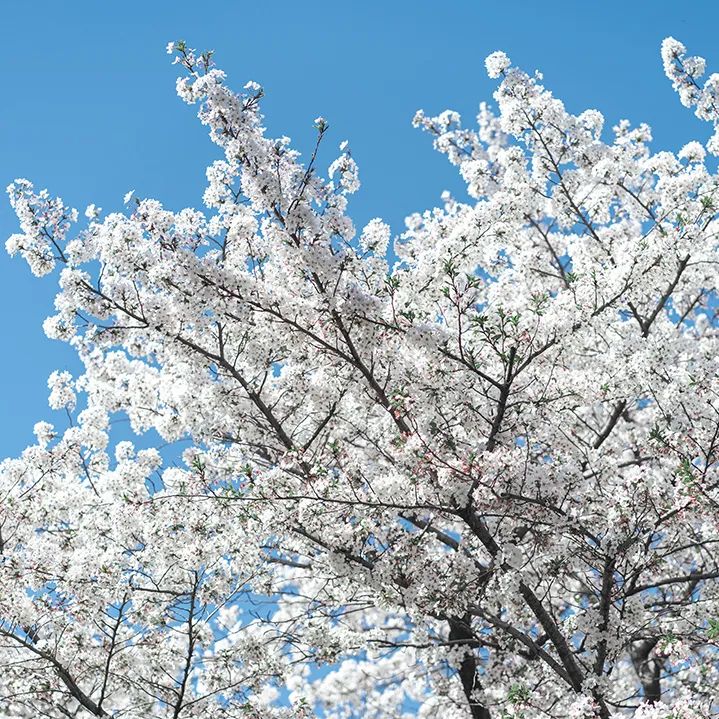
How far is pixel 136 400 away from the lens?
37.3 feet

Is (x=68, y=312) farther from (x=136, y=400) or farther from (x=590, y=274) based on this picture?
(x=590, y=274)

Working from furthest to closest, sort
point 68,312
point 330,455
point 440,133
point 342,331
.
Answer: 1. point 440,133
2. point 330,455
3. point 68,312
4. point 342,331

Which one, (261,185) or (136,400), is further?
(136,400)

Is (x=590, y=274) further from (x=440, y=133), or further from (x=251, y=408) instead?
(x=440, y=133)

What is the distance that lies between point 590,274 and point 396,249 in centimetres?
270

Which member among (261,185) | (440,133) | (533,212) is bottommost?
(261,185)

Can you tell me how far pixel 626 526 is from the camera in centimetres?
711

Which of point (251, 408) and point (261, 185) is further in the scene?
point (251, 408)

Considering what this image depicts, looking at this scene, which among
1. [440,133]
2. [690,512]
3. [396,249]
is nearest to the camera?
[690,512]

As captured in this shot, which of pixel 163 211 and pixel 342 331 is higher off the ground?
pixel 163 211

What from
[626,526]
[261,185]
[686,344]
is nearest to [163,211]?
[261,185]

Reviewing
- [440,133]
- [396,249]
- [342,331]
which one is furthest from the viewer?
[440,133]

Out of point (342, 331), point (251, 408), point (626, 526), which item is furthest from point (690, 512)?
point (251, 408)

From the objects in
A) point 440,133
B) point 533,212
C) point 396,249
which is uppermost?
point 440,133
